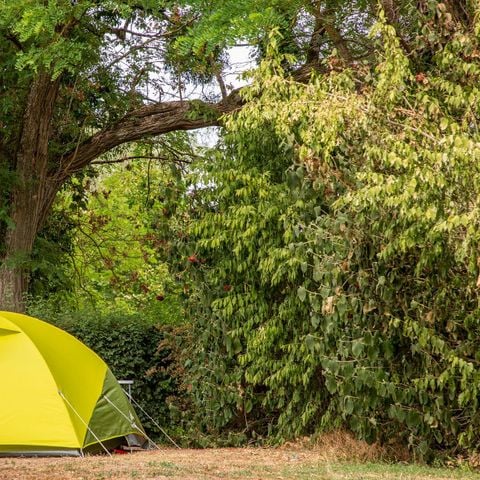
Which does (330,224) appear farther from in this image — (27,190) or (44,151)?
(27,190)

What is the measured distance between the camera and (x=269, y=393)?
11.5 m

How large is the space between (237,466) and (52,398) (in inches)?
96.3

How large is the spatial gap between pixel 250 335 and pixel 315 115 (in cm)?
320

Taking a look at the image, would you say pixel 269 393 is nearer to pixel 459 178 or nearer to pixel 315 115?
pixel 315 115

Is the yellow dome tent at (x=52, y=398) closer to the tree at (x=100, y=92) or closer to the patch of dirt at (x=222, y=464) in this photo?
the patch of dirt at (x=222, y=464)

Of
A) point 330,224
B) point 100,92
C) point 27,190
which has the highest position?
point 100,92

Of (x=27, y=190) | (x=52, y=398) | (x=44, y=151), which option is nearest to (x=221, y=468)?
(x=52, y=398)

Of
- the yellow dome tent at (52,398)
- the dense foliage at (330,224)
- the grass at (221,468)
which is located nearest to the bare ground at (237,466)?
the grass at (221,468)

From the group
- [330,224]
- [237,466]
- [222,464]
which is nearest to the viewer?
[237,466]

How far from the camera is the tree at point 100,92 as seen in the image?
1305cm

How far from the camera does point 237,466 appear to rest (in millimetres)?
8977

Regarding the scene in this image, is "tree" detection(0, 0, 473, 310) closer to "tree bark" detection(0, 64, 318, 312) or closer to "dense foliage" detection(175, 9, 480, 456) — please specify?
"tree bark" detection(0, 64, 318, 312)

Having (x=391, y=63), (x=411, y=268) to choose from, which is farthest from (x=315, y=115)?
(x=411, y=268)

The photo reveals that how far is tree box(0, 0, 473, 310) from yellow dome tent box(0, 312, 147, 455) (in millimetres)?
3111
